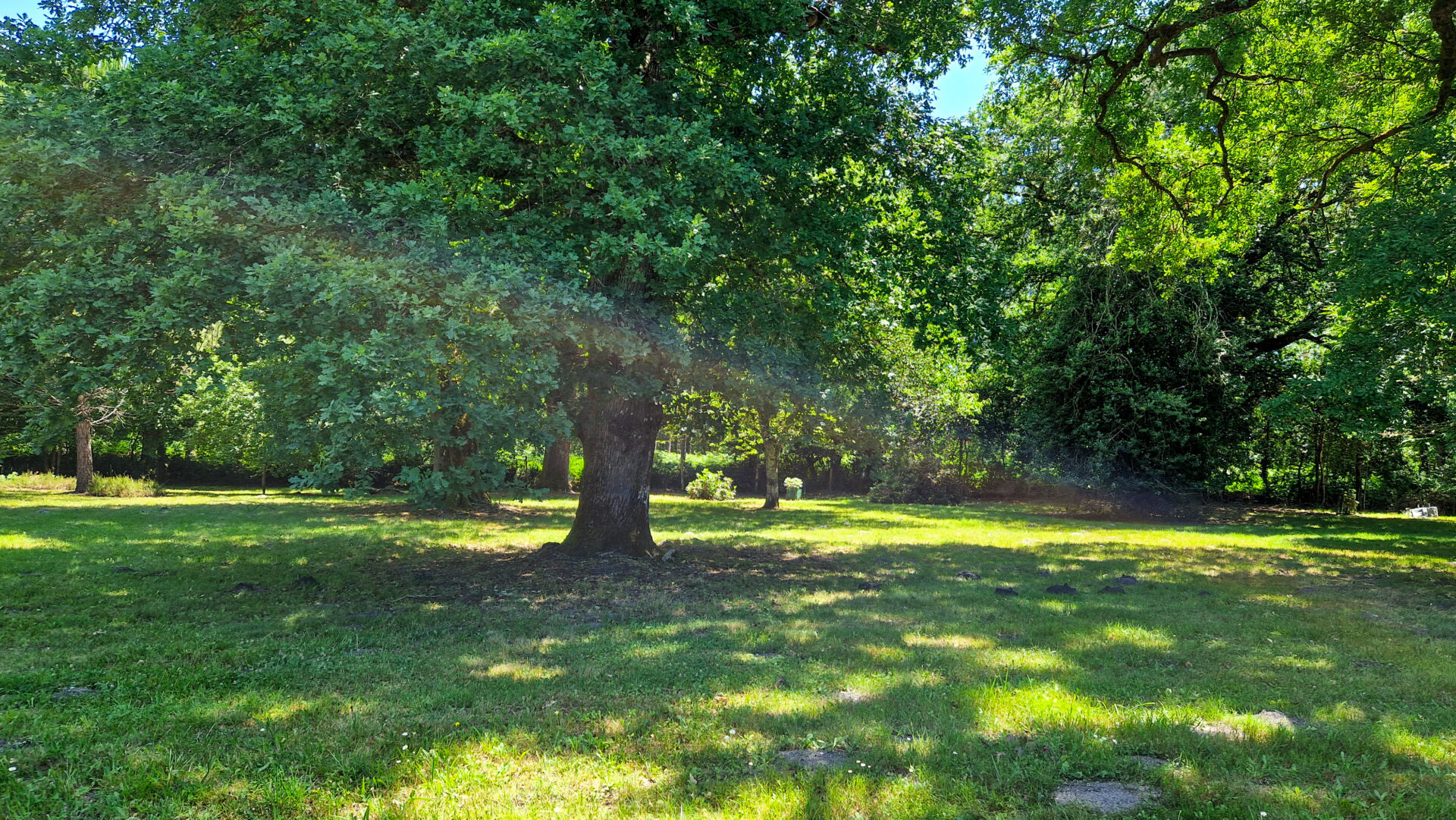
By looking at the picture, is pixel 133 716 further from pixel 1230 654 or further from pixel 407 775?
pixel 1230 654

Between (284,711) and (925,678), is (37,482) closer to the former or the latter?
(284,711)

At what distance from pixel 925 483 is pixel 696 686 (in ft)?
71.9

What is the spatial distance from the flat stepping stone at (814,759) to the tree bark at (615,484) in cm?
693

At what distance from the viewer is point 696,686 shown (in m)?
5.12

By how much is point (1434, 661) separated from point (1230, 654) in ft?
4.78

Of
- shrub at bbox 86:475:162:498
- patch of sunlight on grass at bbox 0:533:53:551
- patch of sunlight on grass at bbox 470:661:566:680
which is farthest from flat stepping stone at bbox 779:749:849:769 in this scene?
shrub at bbox 86:475:162:498

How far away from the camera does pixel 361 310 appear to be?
6230 millimetres

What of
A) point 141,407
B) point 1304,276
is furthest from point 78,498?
point 1304,276

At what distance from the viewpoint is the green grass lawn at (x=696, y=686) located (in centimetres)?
353

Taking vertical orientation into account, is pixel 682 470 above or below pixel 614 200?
below

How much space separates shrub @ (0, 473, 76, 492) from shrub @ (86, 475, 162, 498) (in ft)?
5.27

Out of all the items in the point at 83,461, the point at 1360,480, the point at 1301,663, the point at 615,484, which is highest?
the point at 83,461

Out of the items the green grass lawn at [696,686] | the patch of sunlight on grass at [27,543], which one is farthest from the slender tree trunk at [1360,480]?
the patch of sunlight on grass at [27,543]

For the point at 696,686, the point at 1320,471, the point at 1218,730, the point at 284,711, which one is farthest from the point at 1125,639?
the point at 1320,471
